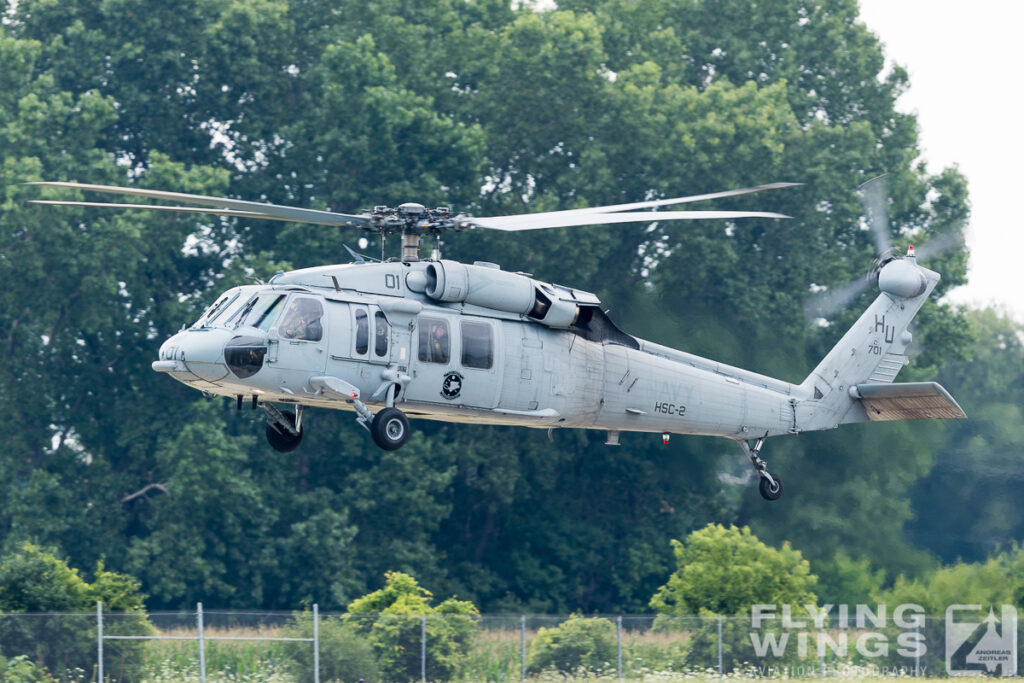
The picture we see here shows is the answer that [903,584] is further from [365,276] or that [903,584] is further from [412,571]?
[365,276]

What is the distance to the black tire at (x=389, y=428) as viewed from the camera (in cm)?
1920

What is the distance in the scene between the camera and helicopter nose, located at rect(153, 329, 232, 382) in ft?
60.6

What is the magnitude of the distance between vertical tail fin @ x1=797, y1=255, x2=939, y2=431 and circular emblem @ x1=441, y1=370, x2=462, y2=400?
617 centimetres

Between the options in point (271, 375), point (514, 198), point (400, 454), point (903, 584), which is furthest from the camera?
point (514, 198)

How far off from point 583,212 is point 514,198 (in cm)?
2256

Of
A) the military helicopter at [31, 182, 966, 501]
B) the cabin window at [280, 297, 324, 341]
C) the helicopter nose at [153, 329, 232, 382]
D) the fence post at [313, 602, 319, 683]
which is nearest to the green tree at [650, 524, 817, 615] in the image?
the military helicopter at [31, 182, 966, 501]

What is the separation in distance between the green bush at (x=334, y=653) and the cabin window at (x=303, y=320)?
645 cm

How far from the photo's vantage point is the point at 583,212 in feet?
65.4

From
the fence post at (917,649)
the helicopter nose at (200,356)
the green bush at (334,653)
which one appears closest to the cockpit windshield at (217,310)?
the helicopter nose at (200,356)

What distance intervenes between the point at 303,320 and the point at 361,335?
0.75 meters

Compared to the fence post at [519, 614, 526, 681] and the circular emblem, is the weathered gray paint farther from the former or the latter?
the fence post at [519, 614, 526, 681]

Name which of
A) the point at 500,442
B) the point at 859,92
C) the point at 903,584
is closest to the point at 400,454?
the point at 500,442

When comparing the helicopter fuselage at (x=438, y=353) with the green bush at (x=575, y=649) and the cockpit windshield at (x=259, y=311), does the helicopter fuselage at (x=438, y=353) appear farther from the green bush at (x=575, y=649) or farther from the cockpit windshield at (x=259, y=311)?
the green bush at (x=575, y=649)

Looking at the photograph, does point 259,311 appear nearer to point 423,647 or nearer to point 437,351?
point 437,351
